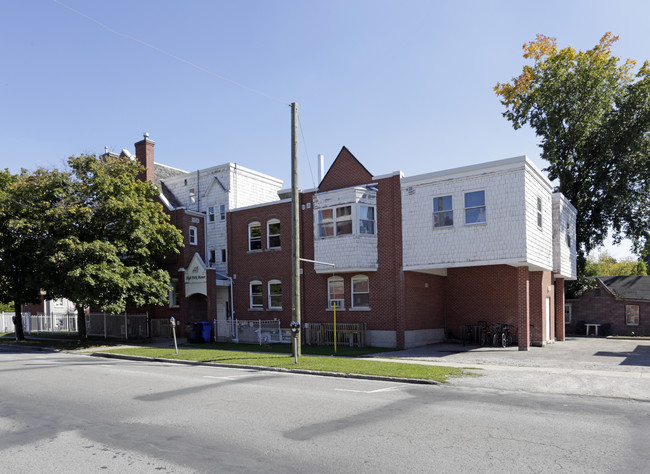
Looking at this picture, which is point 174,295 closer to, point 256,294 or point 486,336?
point 256,294

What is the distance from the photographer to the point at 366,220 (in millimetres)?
23062

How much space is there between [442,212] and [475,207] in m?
1.44

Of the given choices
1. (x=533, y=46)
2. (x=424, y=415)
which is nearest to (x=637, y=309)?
(x=533, y=46)

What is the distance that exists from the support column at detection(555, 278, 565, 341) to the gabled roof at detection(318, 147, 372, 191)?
44.8 feet

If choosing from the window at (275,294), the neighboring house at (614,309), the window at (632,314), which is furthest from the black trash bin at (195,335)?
the window at (632,314)

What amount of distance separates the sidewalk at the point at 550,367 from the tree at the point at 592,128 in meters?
14.4

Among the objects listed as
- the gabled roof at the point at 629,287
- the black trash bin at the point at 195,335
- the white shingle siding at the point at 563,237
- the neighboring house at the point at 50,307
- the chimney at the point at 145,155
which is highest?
the chimney at the point at 145,155

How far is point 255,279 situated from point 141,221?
6.63 metres

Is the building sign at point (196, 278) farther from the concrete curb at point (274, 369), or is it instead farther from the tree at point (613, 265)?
the tree at point (613, 265)

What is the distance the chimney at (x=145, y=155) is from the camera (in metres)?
31.5

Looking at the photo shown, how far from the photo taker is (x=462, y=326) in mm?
24969

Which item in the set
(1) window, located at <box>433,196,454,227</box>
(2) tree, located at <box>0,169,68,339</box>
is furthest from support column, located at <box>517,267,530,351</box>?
(2) tree, located at <box>0,169,68,339</box>

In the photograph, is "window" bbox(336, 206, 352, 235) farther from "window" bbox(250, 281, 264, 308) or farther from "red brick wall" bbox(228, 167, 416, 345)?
"window" bbox(250, 281, 264, 308)

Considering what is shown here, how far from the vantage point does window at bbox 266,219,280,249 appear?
87.9 ft
